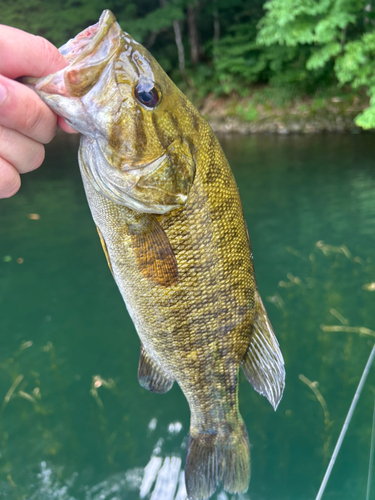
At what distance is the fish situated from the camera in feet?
3.39

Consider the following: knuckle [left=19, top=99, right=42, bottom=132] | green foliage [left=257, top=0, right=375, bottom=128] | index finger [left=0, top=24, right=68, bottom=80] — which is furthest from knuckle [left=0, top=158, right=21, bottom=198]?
green foliage [left=257, top=0, right=375, bottom=128]

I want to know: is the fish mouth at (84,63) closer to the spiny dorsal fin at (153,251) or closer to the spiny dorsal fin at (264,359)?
the spiny dorsal fin at (153,251)

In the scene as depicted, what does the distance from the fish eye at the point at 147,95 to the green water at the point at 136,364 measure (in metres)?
2.16

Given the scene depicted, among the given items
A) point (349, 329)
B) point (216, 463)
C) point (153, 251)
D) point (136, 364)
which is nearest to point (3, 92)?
point (153, 251)

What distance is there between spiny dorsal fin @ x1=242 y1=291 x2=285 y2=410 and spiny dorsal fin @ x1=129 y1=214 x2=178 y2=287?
39 cm

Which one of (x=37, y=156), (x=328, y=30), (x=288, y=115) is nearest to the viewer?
(x=37, y=156)

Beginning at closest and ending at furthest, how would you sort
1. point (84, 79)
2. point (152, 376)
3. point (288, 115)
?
point (84, 79) → point (152, 376) → point (288, 115)

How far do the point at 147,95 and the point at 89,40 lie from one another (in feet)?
0.65

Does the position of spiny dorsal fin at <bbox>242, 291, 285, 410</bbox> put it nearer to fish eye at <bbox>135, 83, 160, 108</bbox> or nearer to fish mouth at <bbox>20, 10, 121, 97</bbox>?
fish eye at <bbox>135, 83, 160, 108</bbox>

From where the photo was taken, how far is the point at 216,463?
5.30ft

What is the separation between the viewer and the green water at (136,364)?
328cm

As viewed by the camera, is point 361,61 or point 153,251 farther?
point 361,61

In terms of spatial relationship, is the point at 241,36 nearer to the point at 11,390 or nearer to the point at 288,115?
the point at 288,115

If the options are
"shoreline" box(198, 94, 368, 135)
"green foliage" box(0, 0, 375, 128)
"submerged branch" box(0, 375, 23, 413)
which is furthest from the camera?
"shoreline" box(198, 94, 368, 135)
